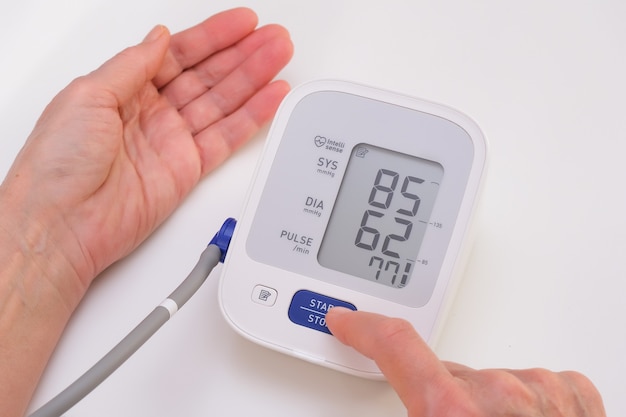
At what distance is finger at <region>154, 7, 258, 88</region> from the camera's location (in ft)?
3.76

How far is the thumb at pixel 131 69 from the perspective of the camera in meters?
1.03

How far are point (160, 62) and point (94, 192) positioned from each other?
210 millimetres

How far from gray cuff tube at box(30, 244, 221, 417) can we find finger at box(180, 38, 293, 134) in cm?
26

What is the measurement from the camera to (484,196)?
3.52 ft

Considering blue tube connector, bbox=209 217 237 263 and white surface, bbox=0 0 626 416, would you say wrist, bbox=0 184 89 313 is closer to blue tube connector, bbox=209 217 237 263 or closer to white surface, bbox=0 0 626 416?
white surface, bbox=0 0 626 416

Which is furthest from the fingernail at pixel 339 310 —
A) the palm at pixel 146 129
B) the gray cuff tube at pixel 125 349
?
the palm at pixel 146 129

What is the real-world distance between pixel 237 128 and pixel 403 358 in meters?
0.50

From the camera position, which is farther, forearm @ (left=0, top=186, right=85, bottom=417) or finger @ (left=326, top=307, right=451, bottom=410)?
forearm @ (left=0, top=186, right=85, bottom=417)

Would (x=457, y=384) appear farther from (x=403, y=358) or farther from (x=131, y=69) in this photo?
(x=131, y=69)

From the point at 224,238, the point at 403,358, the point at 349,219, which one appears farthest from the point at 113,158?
the point at 403,358

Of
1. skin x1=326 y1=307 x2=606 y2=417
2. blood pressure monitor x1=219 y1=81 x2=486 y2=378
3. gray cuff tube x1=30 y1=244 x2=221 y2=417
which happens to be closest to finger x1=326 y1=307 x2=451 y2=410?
skin x1=326 y1=307 x2=606 y2=417

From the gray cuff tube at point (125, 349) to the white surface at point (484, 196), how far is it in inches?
4.2

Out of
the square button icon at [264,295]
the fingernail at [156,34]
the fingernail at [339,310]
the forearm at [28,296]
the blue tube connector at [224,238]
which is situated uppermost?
the fingernail at [156,34]

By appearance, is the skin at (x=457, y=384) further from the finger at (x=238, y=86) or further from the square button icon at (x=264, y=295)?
the finger at (x=238, y=86)
